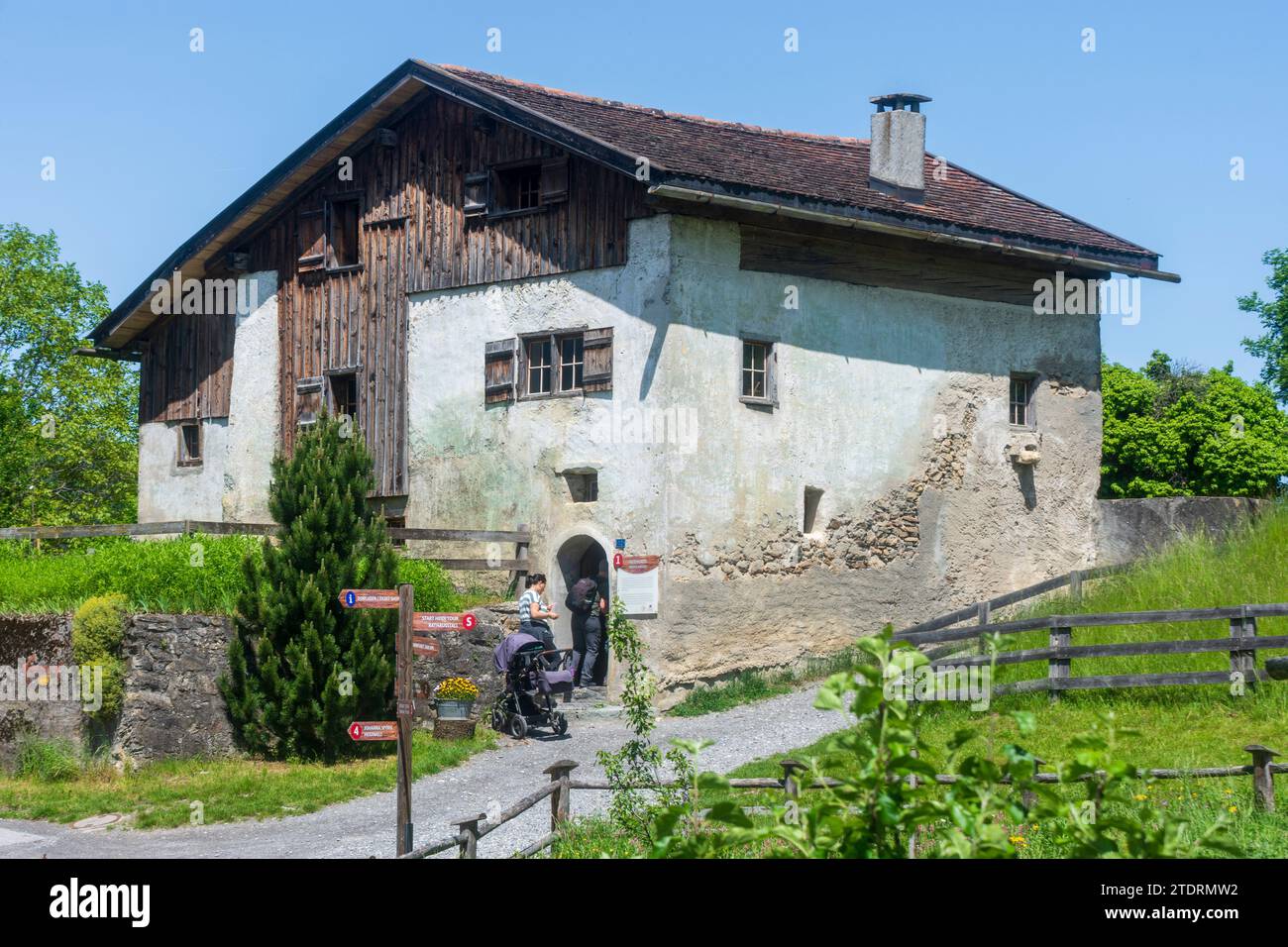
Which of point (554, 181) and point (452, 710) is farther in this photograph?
point (554, 181)

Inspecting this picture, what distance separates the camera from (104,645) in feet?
52.9

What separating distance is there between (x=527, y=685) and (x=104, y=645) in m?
4.54

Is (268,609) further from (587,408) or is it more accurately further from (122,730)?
(587,408)

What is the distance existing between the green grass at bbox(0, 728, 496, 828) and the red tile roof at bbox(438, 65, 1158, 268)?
747cm

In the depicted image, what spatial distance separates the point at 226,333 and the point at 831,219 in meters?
10.5

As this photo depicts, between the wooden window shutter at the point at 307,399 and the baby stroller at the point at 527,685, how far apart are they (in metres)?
7.23

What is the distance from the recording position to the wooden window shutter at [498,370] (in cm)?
2020

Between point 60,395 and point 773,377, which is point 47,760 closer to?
point 773,377

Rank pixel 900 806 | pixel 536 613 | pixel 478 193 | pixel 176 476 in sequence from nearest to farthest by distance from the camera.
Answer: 1. pixel 900 806
2. pixel 536 613
3. pixel 478 193
4. pixel 176 476

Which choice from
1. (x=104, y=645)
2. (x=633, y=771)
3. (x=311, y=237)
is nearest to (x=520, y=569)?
(x=104, y=645)

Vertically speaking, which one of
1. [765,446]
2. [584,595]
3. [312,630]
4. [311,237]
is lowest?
[312,630]

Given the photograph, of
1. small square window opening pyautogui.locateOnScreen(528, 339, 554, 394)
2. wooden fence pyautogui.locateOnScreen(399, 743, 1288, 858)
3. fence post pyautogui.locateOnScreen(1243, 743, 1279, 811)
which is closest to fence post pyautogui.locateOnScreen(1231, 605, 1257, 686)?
wooden fence pyautogui.locateOnScreen(399, 743, 1288, 858)

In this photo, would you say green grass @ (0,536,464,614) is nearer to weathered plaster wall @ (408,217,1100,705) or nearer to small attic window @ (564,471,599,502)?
small attic window @ (564,471,599,502)
